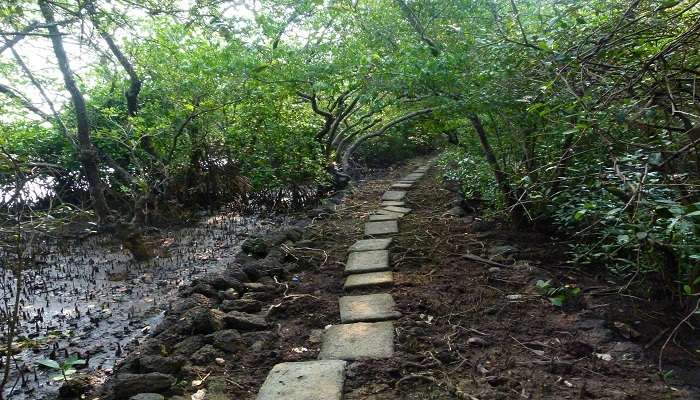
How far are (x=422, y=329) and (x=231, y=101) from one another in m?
4.55

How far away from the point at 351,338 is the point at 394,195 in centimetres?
475

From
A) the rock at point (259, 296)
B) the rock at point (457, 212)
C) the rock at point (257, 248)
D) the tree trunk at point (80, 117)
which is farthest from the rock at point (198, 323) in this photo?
the rock at point (457, 212)

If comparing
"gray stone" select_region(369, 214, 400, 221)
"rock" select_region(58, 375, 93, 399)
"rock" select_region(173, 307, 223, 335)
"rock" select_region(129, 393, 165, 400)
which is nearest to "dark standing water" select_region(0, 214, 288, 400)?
"rock" select_region(58, 375, 93, 399)

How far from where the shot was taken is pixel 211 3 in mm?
4406

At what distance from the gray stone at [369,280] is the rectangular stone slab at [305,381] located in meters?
1.11

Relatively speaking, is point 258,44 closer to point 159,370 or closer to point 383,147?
point 159,370

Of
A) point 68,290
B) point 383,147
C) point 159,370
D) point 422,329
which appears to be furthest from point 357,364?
point 383,147

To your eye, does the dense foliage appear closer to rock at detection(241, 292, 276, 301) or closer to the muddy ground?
the muddy ground

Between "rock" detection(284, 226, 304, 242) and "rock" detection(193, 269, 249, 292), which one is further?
"rock" detection(284, 226, 304, 242)

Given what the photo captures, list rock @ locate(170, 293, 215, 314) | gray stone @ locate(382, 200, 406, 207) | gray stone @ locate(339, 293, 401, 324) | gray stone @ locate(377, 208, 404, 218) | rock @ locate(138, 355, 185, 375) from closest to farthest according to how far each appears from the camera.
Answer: rock @ locate(138, 355, 185, 375), gray stone @ locate(339, 293, 401, 324), rock @ locate(170, 293, 215, 314), gray stone @ locate(377, 208, 404, 218), gray stone @ locate(382, 200, 406, 207)

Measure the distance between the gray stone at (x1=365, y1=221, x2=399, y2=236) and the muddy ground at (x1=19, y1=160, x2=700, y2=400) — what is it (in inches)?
31.8

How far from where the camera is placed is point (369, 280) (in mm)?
3525

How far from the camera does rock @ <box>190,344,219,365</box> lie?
2488 mm

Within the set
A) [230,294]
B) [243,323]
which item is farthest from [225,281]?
[243,323]
